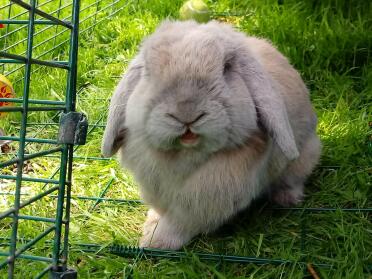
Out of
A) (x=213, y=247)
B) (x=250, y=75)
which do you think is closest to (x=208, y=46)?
(x=250, y=75)

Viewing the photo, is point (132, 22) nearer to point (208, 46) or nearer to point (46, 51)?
point (46, 51)

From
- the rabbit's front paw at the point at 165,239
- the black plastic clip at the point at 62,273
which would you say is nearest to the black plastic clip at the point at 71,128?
the black plastic clip at the point at 62,273

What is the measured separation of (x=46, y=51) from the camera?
3.69 metres

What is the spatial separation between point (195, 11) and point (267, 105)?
1.94m

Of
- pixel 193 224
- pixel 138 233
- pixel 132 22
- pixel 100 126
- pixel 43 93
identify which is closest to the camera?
pixel 193 224

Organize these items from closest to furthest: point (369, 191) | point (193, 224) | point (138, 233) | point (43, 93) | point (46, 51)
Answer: point (193, 224) < point (138, 233) < point (369, 191) < point (43, 93) < point (46, 51)

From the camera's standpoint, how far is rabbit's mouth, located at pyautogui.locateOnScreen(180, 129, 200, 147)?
1.84m

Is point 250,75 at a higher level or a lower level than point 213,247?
higher

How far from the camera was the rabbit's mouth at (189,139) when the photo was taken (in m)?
1.84

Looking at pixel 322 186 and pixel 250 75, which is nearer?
pixel 250 75

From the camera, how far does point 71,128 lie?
66.3 inches

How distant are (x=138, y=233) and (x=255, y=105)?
2.58 feet

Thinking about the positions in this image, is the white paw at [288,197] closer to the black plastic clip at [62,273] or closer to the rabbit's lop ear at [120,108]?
the rabbit's lop ear at [120,108]

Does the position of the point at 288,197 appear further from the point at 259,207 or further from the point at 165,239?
the point at 165,239
